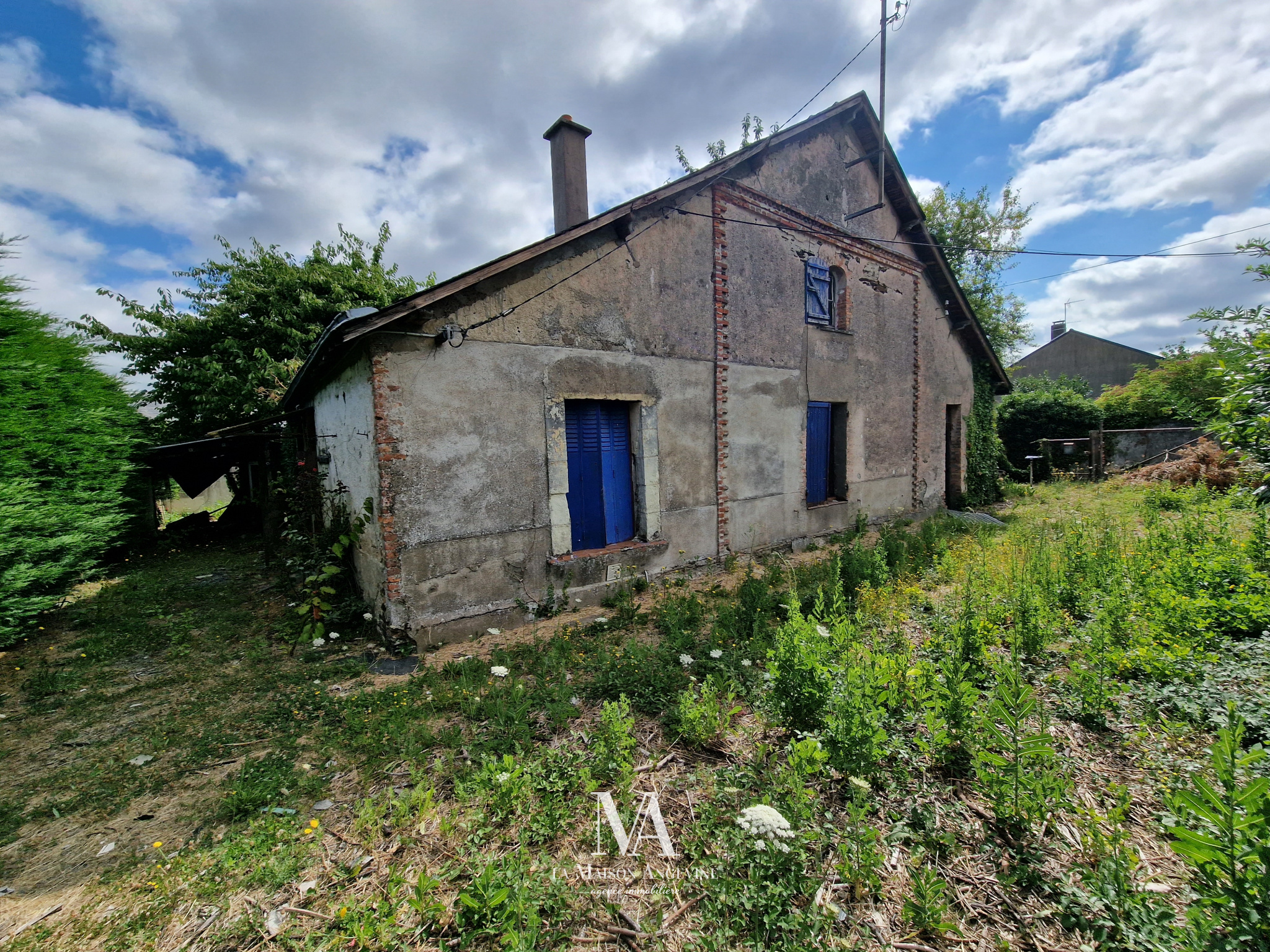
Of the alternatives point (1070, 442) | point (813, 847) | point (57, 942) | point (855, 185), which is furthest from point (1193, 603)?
point (1070, 442)

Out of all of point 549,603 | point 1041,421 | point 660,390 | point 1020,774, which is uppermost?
point 660,390

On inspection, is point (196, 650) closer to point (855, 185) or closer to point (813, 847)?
point (813, 847)

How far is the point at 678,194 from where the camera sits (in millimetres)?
7168

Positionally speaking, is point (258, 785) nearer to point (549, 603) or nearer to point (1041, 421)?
point (549, 603)

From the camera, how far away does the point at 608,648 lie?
516 centimetres

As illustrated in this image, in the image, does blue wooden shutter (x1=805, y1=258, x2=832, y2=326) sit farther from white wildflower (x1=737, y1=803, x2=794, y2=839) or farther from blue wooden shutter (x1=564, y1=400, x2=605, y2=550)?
white wildflower (x1=737, y1=803, x2=794, y2=839)

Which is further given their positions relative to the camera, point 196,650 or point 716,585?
point 716,585

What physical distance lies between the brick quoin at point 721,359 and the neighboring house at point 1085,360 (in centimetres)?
3158

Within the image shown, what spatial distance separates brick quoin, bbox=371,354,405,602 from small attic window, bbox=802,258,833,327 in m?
7.19

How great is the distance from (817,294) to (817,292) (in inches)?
1.3

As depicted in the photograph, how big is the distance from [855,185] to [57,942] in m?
13.3

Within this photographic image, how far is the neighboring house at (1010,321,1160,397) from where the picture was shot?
3002cm

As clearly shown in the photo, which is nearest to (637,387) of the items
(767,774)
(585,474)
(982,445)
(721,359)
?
(585,474)

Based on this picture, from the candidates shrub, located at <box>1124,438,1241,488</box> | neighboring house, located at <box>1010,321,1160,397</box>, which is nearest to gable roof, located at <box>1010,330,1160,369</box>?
neighboring house, located at <box>1010,321,1160,397</box>
